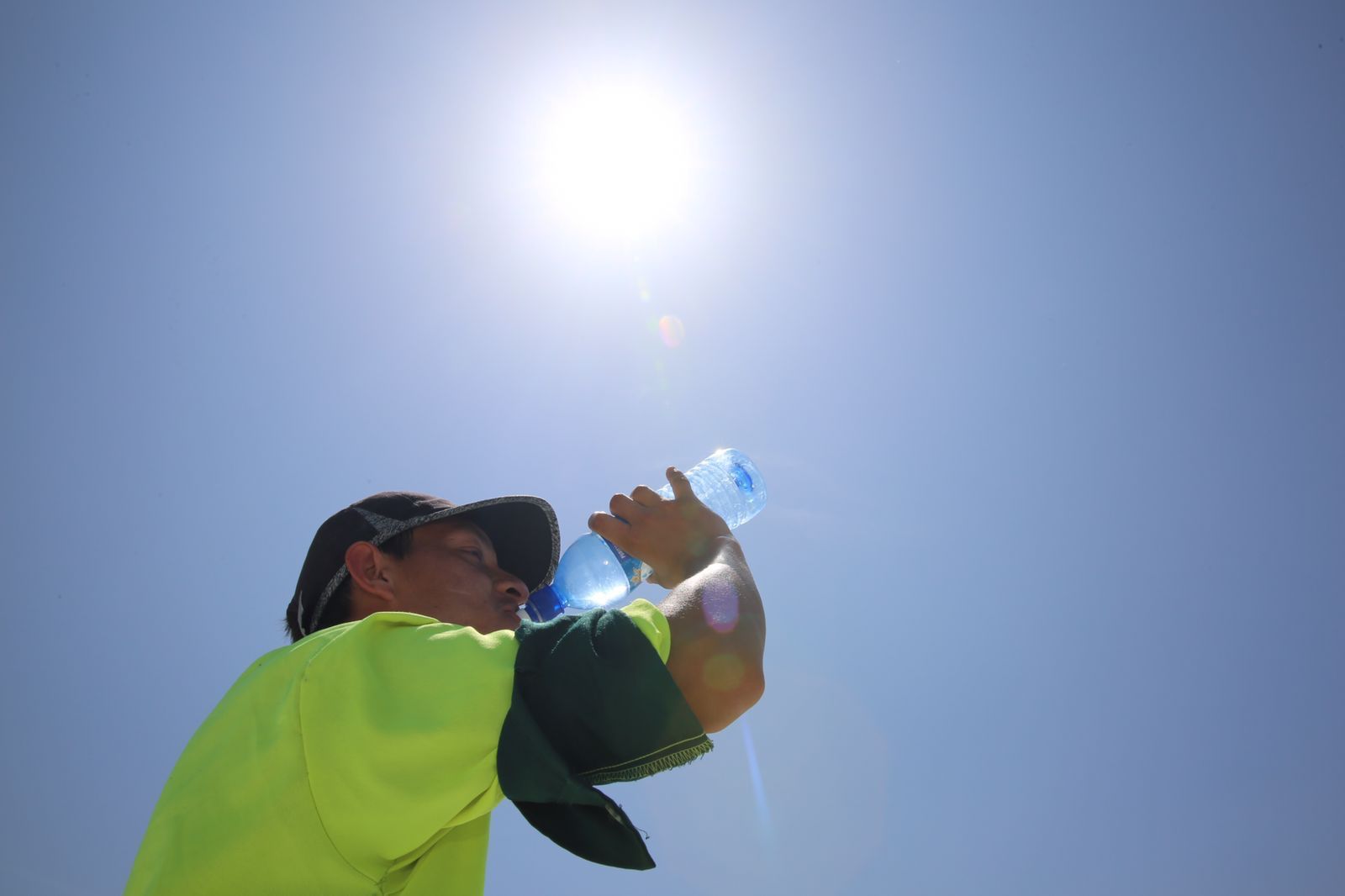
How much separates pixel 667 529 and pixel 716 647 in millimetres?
836

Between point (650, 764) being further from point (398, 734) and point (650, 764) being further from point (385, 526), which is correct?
point (385, 526)

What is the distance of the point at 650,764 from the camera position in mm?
1450

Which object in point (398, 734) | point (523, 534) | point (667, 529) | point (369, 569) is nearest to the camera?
point (398, 734)

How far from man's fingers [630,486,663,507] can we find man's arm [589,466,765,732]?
7cm

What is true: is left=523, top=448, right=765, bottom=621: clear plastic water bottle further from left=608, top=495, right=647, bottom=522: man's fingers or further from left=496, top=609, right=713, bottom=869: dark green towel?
left=496, top=609, right=713, bottom=869: dark green towel

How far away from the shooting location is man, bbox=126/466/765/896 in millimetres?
1423

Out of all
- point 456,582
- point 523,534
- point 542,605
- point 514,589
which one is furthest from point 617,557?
point 456,582

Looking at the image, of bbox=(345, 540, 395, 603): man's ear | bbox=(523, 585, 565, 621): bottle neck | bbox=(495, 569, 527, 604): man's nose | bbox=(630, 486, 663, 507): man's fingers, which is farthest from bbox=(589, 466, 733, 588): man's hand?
bbox=(523, 585, 565, 621): bottle neck

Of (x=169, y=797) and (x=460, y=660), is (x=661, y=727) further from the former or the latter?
(x=169, y=797)

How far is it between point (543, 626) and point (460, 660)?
0.54 feet

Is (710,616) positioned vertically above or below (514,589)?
below

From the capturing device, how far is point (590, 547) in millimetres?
4629

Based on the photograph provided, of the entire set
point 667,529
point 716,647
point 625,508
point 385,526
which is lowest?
point 716,647

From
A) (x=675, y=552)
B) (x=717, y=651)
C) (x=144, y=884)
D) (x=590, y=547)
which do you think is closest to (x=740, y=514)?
(x=590, y=547)
